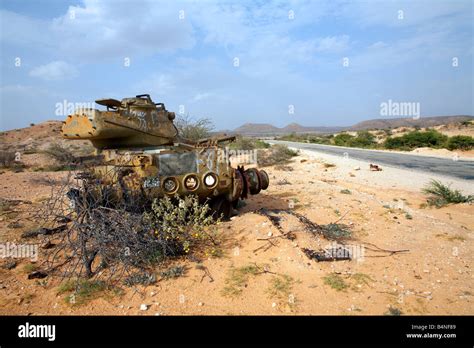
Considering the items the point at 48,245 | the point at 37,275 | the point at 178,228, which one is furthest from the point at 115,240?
the point at 48,245

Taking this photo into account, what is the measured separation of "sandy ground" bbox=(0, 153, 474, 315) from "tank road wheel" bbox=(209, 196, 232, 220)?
27 centimetres

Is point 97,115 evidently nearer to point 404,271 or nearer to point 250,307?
point 250,307

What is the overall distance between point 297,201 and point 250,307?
19.4 feet

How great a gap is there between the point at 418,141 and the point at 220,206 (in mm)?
27618

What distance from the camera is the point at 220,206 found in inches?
293

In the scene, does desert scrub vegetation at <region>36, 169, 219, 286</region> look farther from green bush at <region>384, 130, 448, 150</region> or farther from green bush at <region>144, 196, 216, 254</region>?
green bush at <region>384, 130, 448, 150</region>

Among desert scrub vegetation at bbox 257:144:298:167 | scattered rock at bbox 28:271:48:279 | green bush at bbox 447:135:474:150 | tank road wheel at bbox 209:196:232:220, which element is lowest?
scattered rock at bbox 28:271:48:279

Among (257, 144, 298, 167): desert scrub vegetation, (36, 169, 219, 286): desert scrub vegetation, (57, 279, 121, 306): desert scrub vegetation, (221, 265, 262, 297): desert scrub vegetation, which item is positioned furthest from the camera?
(257, 144, 298, 167): desert scrub vegetation

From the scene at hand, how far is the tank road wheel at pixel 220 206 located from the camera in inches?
291

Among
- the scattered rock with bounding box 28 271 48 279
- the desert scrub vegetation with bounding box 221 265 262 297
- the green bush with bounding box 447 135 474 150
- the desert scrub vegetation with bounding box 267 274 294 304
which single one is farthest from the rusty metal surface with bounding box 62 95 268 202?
the green bush with bounding box 447 135 474 150

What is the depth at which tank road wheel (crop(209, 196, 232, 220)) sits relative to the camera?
7.39 meters

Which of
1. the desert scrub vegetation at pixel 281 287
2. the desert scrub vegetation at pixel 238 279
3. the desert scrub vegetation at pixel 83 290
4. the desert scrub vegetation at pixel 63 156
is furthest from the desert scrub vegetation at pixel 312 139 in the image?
the desert scrub vegetation at pixel 83 290
